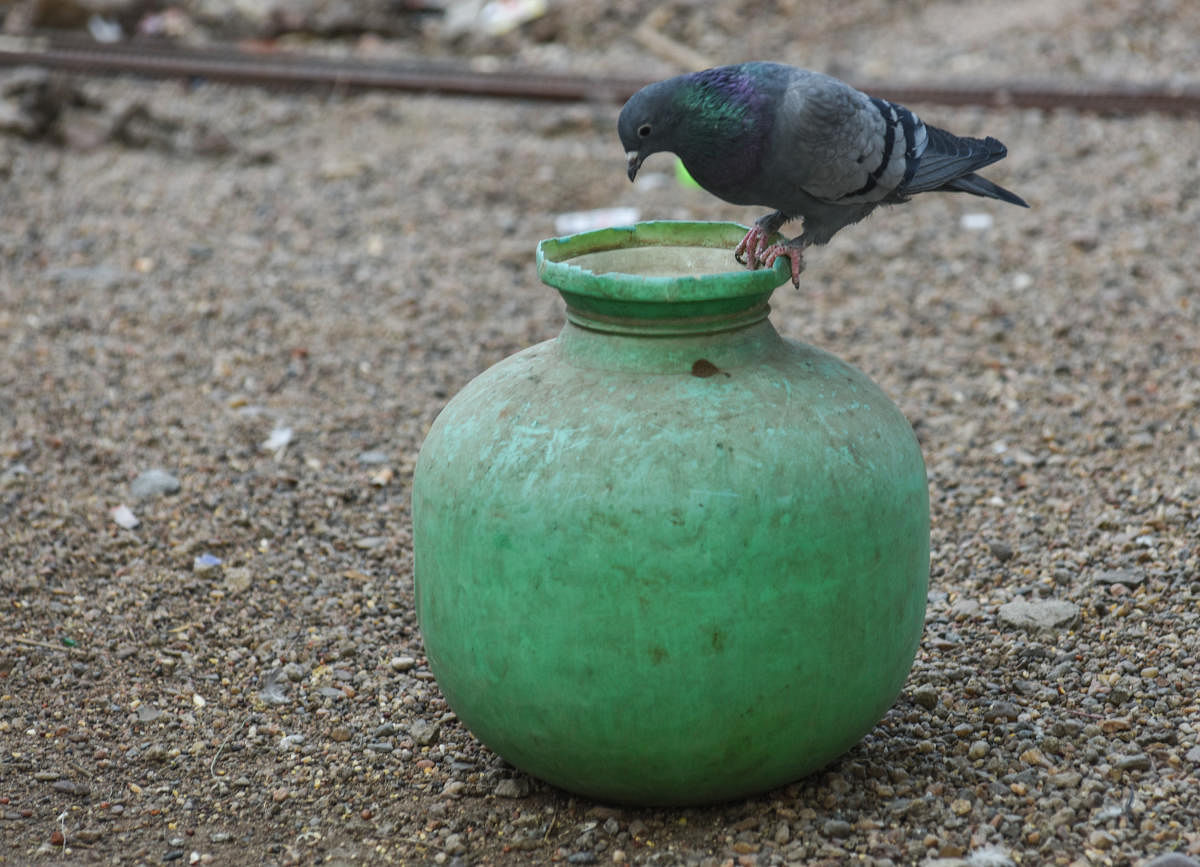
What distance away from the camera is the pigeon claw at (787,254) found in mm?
2791

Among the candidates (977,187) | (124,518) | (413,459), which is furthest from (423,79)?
(977,187)

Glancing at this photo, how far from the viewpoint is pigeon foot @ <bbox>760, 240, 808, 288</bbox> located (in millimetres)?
2791

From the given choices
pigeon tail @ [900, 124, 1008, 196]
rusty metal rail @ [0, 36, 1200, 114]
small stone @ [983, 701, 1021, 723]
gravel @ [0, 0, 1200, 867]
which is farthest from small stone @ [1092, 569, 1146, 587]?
rusty metal rail @ [0, 36, 1200, 114]

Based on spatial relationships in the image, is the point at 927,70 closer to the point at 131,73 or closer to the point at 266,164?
the point at 266,164

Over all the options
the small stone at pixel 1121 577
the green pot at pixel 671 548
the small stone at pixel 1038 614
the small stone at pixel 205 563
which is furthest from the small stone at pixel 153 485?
the small stone at pixel 1121 577

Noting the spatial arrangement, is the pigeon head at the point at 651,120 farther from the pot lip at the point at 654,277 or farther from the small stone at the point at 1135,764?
the small stone at the point at 1135,764

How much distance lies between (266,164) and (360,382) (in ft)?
9.58

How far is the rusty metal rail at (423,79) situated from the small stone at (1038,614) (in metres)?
4.61

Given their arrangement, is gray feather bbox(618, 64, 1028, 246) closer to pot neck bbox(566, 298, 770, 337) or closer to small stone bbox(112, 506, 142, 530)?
pot neck bbox(566, 298, 770, 337)

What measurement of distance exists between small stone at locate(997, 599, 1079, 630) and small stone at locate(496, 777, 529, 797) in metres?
1.40

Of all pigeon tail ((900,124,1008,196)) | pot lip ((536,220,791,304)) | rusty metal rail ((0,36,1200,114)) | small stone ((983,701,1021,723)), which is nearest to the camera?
pot lip ((536,220,791,304))

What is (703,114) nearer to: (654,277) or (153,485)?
(654,277)

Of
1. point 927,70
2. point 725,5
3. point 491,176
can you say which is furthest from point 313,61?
point 927,70

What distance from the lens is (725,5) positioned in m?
9.44
